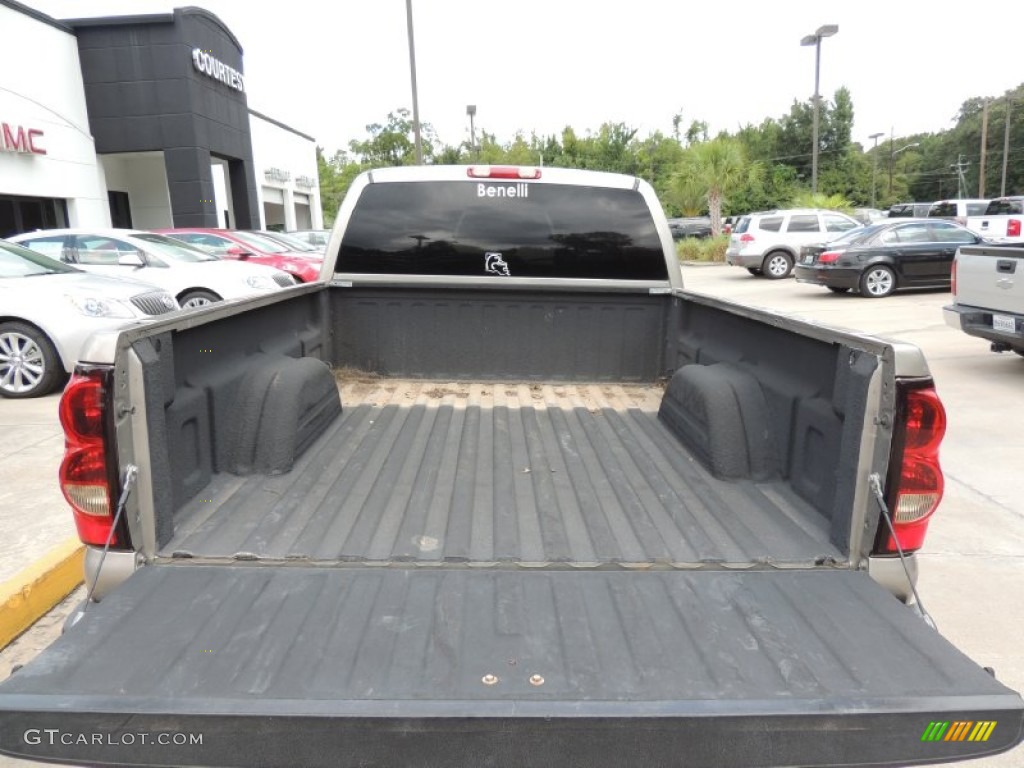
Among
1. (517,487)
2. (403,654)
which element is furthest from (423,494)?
(403,654)

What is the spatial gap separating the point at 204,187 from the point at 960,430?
877 inches

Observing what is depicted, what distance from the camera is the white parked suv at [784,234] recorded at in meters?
20.5

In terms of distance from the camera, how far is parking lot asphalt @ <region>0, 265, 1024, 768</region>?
3.38m

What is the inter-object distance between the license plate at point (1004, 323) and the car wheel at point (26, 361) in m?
10.1

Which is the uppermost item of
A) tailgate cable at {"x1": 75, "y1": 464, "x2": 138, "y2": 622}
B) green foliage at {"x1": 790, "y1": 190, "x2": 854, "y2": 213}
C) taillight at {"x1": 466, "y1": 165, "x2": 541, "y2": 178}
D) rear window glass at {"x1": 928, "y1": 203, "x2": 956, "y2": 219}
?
green foliage at {"x1": 790, "y1": 190, "x2": 854, "y2": 213}

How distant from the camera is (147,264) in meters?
10.6

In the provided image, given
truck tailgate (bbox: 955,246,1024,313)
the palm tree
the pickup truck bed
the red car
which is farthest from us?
the palm tree

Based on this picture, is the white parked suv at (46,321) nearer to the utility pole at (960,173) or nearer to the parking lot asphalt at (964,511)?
the parking lot asphalt at (964,511)

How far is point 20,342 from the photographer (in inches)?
294

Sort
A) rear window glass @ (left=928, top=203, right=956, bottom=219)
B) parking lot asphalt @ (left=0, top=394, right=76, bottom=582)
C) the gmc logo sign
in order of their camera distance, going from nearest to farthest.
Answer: parking lot asphalt @ (left=0, top=394, right=76, bottom=582) → the gmc logo sign → rear window glass @ (left=928, top=203, right=956, bottom=219)

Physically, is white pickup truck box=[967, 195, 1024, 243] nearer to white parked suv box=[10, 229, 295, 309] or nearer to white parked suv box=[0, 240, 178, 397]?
white parked suv box=[10, 229, 295, 309]

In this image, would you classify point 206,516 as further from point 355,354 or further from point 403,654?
point 355,354

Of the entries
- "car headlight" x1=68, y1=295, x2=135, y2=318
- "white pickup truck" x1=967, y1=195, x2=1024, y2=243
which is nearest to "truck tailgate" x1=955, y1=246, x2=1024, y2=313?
"car headlight" x1=68, y1=295, x2=135, y2=318

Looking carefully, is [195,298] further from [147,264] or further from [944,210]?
[944,210]
